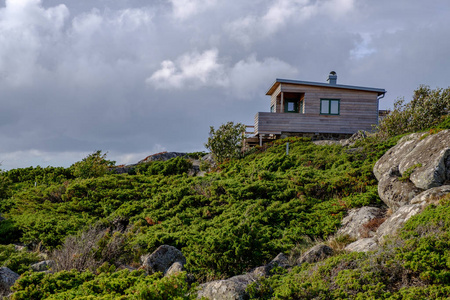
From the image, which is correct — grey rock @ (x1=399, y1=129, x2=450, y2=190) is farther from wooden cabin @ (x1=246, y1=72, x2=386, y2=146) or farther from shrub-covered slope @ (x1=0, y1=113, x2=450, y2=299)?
wooden cabin @ (x1=246, y1=72, x2=386, y2=146)

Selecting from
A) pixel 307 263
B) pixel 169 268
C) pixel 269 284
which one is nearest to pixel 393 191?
pixel 307 263

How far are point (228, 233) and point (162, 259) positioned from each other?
150 cm

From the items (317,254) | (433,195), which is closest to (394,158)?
(433,195)

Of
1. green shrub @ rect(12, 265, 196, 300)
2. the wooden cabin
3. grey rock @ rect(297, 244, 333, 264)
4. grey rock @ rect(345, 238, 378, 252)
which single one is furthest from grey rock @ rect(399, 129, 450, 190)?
the wooden cabin

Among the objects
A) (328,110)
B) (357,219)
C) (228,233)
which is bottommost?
(228,233)

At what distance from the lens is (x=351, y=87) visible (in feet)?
86.4

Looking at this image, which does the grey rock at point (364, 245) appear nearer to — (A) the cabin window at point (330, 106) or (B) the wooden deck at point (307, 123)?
(B) the wooden deck at point (307, 123)

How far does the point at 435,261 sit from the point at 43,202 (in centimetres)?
1432

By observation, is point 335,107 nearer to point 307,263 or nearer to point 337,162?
point 337,162

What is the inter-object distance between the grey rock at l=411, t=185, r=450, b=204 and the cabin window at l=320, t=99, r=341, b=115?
19112mm

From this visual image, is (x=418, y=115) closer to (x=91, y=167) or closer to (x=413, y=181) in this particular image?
(x=413, y=181)

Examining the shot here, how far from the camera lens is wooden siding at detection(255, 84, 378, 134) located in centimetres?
2548

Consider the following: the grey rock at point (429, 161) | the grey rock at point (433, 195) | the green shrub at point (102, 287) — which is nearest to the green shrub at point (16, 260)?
the green shrub at point (102, 287)

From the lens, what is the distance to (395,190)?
8.95m
